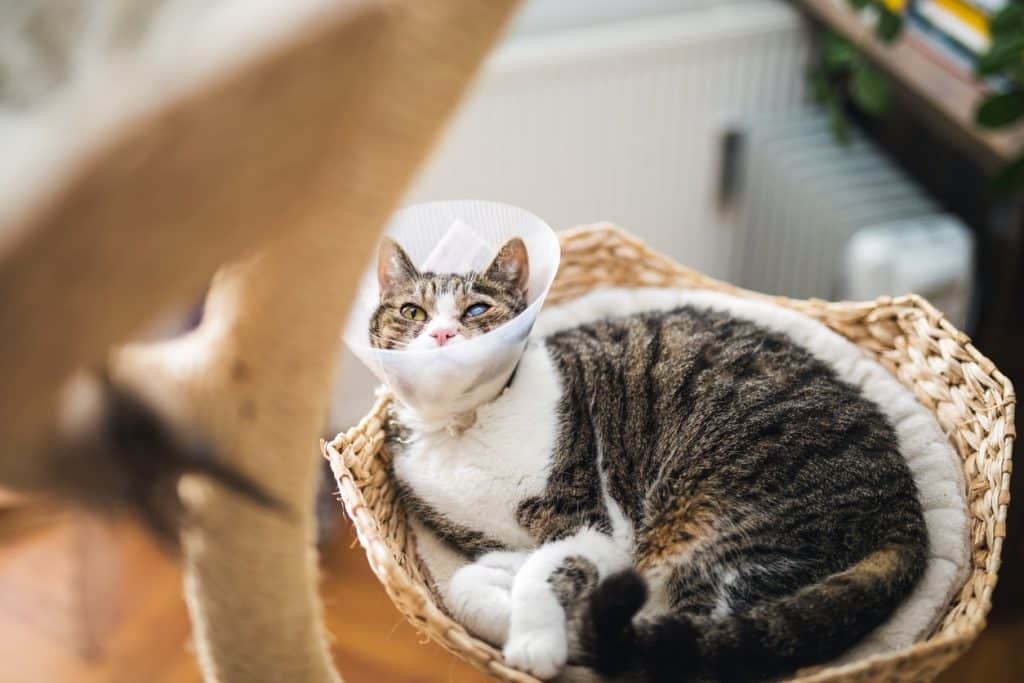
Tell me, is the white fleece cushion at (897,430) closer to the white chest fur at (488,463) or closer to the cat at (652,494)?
the cat at (652,494)

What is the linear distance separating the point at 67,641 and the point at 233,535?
1.43m

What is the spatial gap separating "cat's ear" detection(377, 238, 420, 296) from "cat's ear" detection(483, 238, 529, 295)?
3.6 inches

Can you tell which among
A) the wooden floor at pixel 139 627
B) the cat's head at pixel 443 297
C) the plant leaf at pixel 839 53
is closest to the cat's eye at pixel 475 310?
the cat's head at pixel 443 297

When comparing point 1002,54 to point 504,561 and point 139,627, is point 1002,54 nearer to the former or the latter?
point 504,561

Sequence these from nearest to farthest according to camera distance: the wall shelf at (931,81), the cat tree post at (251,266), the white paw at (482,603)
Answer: the cat tree post at (251,266)
the white paw at (482,603)
the wall shelf at (931,81)

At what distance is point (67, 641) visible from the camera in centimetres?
179

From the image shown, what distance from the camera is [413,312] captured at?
42.9 inches

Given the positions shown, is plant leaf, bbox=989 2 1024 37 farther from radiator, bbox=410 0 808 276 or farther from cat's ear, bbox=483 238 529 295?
cat's ear, bbox=483 238 529 295

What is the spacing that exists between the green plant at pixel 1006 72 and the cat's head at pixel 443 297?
29.7 inches

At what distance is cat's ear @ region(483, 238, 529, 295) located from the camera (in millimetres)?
1078

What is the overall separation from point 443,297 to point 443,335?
0.26ft

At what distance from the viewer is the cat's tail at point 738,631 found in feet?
2.66

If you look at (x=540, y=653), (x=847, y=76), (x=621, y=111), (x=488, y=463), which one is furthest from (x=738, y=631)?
(x=847, y=76)

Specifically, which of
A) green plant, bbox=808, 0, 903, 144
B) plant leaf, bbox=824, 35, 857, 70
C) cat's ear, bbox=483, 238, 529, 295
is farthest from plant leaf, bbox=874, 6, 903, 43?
cat's ear, bbox=483, 238, 529, 295
